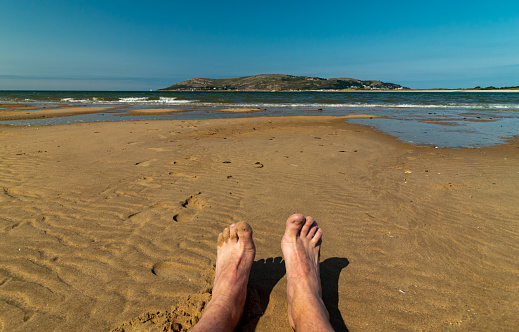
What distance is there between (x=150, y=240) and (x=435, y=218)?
292 centimetres

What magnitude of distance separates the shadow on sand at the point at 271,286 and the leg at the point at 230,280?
8 cm

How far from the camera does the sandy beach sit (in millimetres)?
1685

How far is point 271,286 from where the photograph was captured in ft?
6.41

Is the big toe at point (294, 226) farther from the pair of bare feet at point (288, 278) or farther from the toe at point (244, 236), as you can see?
the toe at point (244, 236)

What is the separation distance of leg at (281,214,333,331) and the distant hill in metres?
89.2

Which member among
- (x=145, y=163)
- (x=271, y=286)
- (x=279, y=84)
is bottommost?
(x=271, y=286)

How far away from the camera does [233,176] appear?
4.18 metres

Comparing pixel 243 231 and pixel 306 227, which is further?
pixel 306 227

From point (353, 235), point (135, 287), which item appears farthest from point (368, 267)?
point (135, 287)

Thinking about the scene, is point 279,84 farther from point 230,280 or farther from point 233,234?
point 230,280

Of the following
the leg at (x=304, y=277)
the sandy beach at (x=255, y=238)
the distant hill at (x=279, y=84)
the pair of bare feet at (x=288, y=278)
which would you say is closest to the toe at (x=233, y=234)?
the pair of bare feet at (x=288, y=278)

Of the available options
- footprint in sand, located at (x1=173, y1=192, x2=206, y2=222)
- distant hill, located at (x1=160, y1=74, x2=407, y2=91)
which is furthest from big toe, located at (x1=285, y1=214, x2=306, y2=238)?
distant hill, located at (x1=160, y1=74, x2=407, y2=91)

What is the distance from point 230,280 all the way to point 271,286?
0.33 metres

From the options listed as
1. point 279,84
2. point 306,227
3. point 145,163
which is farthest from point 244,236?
point 279,84
